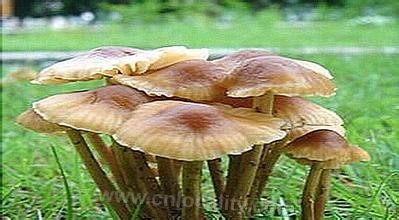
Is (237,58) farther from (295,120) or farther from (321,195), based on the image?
(321,195)

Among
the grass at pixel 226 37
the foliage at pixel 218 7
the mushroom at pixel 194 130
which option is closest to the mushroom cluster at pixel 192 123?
the mushroom at pixel 194 130

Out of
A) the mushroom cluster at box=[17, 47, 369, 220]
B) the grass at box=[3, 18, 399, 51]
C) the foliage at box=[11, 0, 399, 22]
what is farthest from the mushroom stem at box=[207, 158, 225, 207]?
the foliage at box=[11, 0, 399, 22]

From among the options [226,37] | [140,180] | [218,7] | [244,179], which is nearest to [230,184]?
[244,179]

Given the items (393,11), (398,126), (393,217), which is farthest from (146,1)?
(393,217)

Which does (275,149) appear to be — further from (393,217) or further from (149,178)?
(393,217)

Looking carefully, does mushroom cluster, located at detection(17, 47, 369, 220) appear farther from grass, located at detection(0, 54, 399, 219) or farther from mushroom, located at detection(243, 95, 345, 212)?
grass, located at detection(0, 54, 399, 219)

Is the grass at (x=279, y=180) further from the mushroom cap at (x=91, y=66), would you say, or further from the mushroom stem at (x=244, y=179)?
the mushroom cap at (x=91, y=66)
